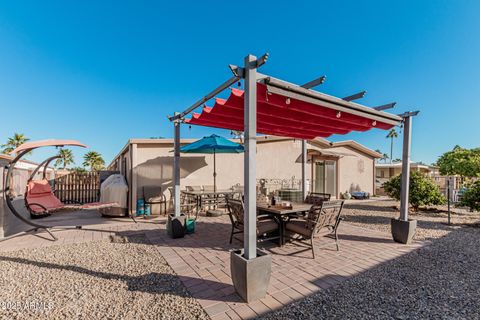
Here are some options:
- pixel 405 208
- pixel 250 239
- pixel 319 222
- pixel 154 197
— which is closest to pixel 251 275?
pixel 250 239

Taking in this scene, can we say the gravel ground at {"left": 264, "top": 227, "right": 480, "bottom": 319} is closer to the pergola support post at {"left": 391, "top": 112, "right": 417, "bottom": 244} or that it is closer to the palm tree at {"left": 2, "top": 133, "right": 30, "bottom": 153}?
the pergola support post at {"left": 391, "top": 112, "right": 417, "bottom": 244}

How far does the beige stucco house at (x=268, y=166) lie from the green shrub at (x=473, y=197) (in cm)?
508

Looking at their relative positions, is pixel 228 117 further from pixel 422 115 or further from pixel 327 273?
pixel 422 115

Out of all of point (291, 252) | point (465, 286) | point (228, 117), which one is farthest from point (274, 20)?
point (465, 286)

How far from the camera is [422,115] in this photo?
14.5 feet

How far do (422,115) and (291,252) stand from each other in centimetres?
398

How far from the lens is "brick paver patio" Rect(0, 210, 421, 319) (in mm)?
2498

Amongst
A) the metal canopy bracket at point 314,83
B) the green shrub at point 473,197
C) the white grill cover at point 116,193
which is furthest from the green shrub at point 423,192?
the white grill cover at point 116,193

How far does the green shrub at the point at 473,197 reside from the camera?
6664 mm

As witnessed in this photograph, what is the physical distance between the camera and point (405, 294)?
2.63 metres

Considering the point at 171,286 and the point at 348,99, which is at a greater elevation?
the point at 348,99

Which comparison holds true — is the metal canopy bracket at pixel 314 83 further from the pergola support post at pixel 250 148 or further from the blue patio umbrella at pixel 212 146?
the blue patio umbrella at pixel 212 146

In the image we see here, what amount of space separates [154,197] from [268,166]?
5.04 meters

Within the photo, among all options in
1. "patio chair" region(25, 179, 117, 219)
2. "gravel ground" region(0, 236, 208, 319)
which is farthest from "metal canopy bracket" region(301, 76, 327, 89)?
"patio chair" region(25, 179, 117, 219)
